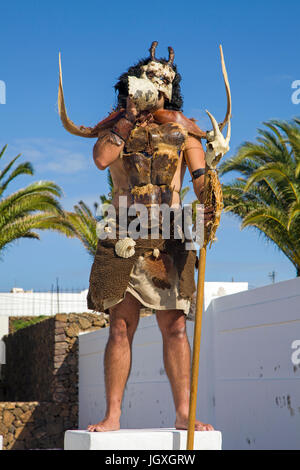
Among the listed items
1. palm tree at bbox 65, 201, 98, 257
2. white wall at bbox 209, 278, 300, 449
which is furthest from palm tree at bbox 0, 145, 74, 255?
white wall at bbox 209, 278, 300, 449

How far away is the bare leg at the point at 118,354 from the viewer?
3.63 metres

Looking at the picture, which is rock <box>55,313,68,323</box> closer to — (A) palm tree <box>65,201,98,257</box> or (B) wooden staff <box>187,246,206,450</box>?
(A) palm tree <box>65,201,98,257</box>

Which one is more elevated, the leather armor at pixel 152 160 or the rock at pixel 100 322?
the leather armor at pixel 152 160

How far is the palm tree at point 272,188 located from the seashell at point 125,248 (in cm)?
739

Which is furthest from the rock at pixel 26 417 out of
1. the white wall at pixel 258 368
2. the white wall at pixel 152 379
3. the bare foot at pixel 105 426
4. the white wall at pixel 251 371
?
the bare foot at pixel 105 426

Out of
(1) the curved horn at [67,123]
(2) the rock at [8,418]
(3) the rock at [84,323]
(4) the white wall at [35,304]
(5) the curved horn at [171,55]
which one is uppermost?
(5) the curved horn at [171,55]

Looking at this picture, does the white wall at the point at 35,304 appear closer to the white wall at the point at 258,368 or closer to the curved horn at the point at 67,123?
the white wall at the point at 258,368

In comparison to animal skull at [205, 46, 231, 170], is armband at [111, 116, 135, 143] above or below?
above

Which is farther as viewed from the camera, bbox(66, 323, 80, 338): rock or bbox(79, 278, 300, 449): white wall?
bbox(66, 323, 80, 338): rock

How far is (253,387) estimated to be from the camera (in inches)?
263

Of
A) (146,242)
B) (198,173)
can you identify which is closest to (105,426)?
(146,242)

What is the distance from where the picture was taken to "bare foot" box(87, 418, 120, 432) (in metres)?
3.47
